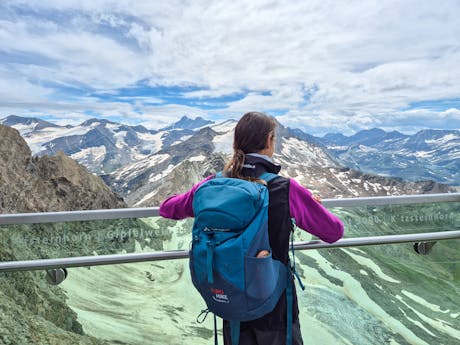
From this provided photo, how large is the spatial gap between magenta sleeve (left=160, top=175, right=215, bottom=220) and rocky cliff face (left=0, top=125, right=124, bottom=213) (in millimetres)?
60615

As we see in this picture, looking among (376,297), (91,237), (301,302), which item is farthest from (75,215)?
(376,297)

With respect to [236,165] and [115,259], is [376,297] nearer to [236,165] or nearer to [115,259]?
[236,165]

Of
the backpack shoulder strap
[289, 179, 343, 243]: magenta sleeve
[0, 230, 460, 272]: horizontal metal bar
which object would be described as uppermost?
the backpack shoulder strap

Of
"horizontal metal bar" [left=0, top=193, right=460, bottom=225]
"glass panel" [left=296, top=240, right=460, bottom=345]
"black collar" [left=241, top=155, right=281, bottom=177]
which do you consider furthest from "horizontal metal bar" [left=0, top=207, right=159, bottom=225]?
"glass panel" [left=296, top=240, right=460, bottom=345]

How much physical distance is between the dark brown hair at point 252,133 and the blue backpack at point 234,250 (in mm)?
172

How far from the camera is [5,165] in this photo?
6850 cm

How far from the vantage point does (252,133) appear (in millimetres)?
2660

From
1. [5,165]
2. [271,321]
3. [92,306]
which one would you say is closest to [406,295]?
[271,321]

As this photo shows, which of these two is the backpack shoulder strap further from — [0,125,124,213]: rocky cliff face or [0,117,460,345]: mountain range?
[0,125,124,213]: rocky cliff face

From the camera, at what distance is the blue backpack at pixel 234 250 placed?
7.81 feet

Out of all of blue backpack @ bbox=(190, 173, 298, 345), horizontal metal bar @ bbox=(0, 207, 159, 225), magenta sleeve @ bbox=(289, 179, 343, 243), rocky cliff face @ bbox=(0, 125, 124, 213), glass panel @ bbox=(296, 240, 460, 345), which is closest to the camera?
blue backpack @ bbox=(190, 173, 298, 345)

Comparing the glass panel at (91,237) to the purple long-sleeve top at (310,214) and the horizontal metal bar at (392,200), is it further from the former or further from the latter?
the horizontal metal bar at (392,200)

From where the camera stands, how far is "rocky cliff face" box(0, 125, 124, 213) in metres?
62.5

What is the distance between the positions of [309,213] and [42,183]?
74643 mm
